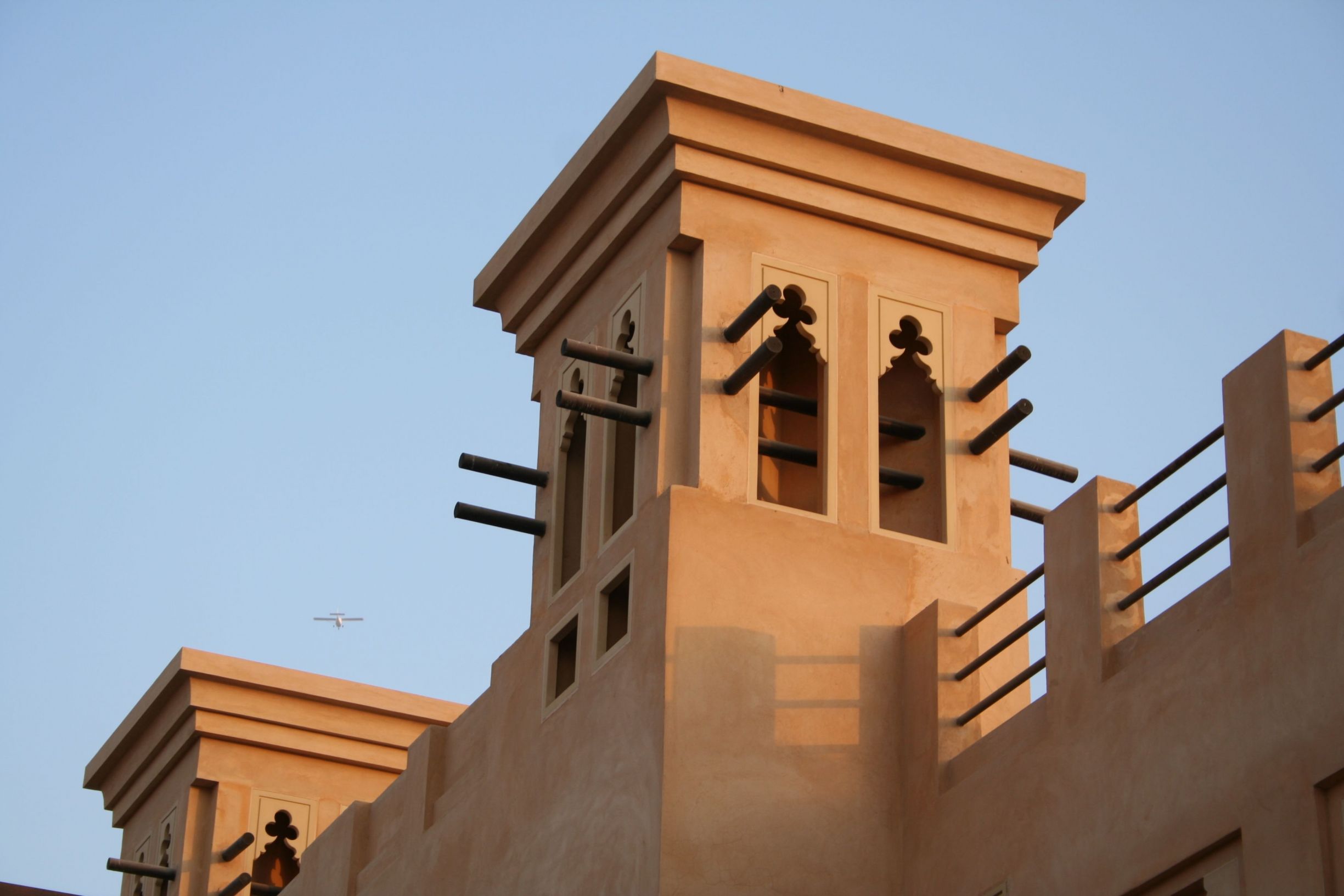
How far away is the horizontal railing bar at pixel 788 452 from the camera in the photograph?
12625mm

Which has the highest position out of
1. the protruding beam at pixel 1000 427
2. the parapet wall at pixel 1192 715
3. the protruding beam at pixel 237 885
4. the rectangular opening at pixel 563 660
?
the protruding beam at pixel 1000 427

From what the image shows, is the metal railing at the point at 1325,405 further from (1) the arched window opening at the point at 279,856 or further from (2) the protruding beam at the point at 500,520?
(1) the arched window opening at the point at 279,856

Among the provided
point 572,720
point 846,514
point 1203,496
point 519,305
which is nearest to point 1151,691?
Result: point 1203,496

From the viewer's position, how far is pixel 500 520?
1352 cm

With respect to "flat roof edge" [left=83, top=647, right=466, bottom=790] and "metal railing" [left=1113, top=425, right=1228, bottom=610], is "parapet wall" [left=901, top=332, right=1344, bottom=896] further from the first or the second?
"flat roof edge" [left=83, top=647, right=466, bottom=790]

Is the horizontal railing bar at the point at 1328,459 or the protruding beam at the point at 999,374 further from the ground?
the protruding beam at the point at 999,374

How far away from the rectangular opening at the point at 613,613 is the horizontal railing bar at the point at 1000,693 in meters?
1.99

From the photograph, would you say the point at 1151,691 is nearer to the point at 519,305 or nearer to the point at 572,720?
the point at 572,720

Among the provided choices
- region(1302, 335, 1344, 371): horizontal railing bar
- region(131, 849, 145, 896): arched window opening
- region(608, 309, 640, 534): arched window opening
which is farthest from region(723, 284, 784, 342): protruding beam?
region(131, 849, 145, 896): arched window opening

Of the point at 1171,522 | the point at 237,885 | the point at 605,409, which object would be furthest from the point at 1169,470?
the point at 237,885

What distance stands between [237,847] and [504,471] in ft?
21.6

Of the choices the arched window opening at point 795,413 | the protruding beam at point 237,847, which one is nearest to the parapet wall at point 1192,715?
the arched window opening at point 795,413

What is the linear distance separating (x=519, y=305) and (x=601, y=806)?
4008 millimetres

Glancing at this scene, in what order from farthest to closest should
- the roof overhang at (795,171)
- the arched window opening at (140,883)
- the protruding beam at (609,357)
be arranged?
the arched window opening at (140,883) → the roof overhang at (795,171) → the protruding beam at (609,357)
